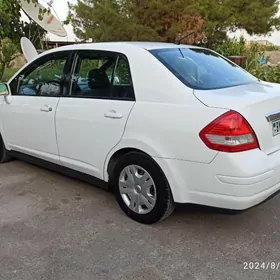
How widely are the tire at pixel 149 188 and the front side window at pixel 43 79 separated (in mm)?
1077

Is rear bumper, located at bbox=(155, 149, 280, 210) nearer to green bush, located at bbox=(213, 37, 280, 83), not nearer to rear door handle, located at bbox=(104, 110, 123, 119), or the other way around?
rear door handle, located at bbox=(104, 110, 123, 119)

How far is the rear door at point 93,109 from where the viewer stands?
3.05 meters

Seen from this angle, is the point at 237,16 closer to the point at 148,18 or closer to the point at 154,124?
the point at 148,18

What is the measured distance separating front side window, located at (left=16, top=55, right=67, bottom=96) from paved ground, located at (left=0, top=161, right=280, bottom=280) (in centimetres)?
108

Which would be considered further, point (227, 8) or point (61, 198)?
point (227, 8)

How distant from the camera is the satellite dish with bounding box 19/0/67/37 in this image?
312 inches

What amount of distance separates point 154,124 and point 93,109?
0.69 metres

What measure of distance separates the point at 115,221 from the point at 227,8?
44.8 ft

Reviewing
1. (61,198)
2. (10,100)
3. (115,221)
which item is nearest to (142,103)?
(115,221)

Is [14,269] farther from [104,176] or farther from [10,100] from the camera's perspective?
[10,100]

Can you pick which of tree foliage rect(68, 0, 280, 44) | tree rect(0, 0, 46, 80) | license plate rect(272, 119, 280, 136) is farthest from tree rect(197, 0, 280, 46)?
license plate rect(272, 119, 280, 136)

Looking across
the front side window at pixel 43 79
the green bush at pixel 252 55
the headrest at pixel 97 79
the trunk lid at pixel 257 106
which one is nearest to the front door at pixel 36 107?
the front side window at pixel 43 79

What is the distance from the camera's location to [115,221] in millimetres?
3135
